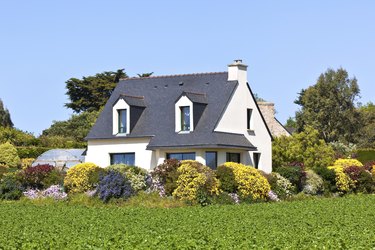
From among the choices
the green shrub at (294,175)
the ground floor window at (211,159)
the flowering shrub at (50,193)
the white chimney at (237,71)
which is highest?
the white chimney at (237,71)

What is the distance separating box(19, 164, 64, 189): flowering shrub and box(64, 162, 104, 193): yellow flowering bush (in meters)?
1.01

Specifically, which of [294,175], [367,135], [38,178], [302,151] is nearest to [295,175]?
[294,175]

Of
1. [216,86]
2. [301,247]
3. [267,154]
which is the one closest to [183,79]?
[216,86]

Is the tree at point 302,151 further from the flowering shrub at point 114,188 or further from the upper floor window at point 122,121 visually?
the flowering shrub at point 114,188

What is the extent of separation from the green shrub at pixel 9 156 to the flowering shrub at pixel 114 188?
791 inches

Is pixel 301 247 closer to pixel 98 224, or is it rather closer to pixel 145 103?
pixel 98 224

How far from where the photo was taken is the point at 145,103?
4581 cm

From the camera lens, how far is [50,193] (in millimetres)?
38312

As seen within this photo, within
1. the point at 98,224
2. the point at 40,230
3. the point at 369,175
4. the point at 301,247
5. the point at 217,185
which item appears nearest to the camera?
the point at 301,247

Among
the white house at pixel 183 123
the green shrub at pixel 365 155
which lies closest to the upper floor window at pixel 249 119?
the white house at pixel 183 123

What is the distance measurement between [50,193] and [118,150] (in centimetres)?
714

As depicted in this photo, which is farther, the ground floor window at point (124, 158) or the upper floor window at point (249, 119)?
the upper floor window at point (249, 119)

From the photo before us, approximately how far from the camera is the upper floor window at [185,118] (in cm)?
4325

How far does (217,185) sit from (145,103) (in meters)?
10.2
